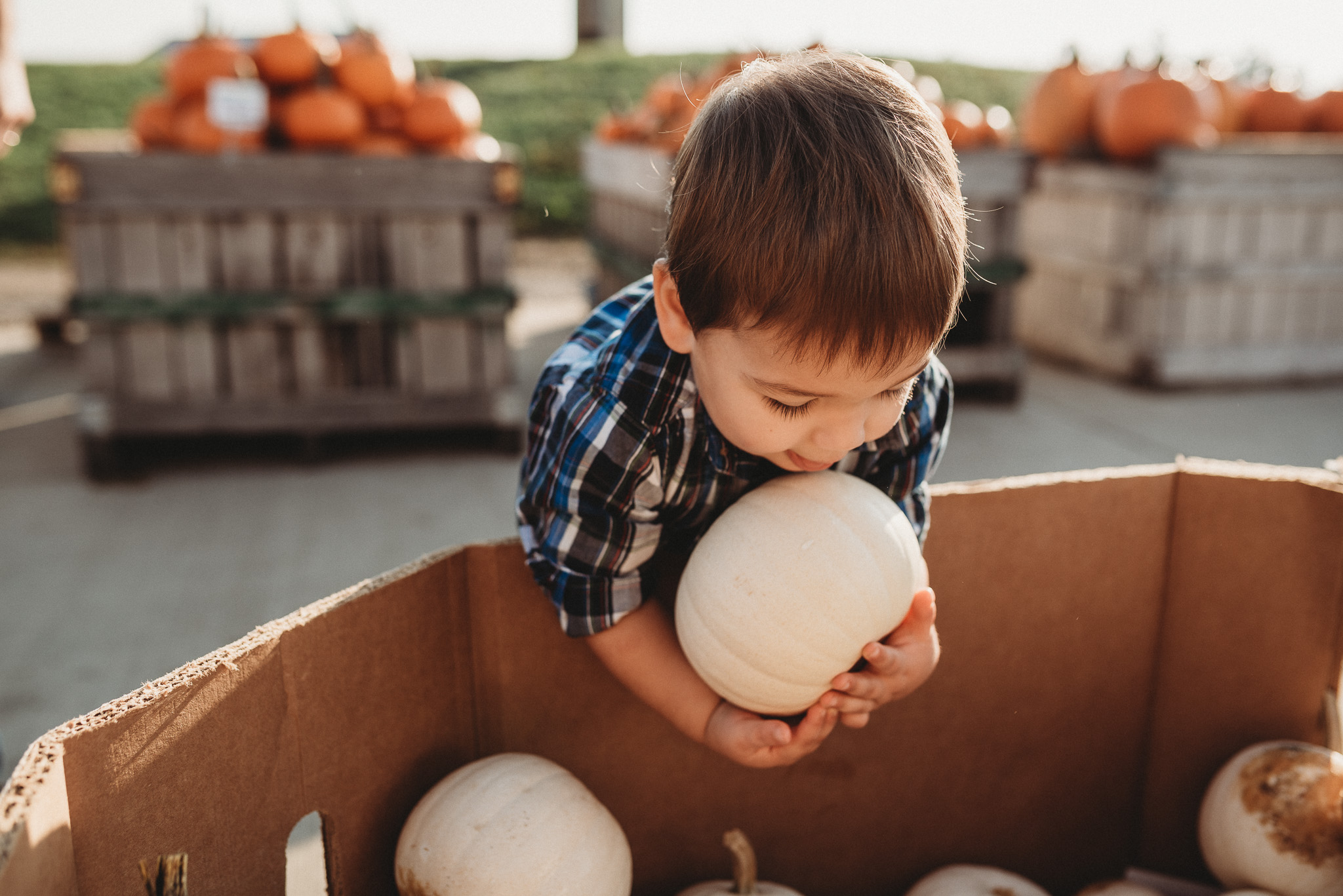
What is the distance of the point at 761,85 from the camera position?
1.08 meters

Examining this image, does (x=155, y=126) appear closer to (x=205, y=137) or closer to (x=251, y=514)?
(x=205, y=137)

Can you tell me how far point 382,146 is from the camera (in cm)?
399

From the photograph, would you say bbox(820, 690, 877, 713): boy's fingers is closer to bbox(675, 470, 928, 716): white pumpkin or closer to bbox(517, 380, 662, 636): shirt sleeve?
bbox(675, 470, 928, 716): white pumpkin

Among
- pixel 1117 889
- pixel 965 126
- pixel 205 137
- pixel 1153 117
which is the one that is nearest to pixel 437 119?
pixel 205 137

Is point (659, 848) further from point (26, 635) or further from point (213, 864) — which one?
point (26, 635)

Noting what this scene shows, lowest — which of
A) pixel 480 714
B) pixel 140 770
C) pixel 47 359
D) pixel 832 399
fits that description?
pixel 47 359

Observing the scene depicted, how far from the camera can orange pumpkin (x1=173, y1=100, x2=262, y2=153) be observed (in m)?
3.89

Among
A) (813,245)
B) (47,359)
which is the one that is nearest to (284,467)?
(47,359)

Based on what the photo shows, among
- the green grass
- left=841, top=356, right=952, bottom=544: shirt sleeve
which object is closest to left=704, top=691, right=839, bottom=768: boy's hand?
left=841, top=356, right=952, bottom=544: shirt sleeve

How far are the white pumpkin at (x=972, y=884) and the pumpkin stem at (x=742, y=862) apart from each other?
269 mm

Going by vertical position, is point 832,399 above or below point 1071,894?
above

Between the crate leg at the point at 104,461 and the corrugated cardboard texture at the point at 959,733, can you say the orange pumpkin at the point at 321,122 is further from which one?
the corrugated cardboard texture at the point at 959,733

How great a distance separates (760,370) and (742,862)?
2.08ft

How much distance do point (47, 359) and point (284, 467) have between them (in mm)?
2819
